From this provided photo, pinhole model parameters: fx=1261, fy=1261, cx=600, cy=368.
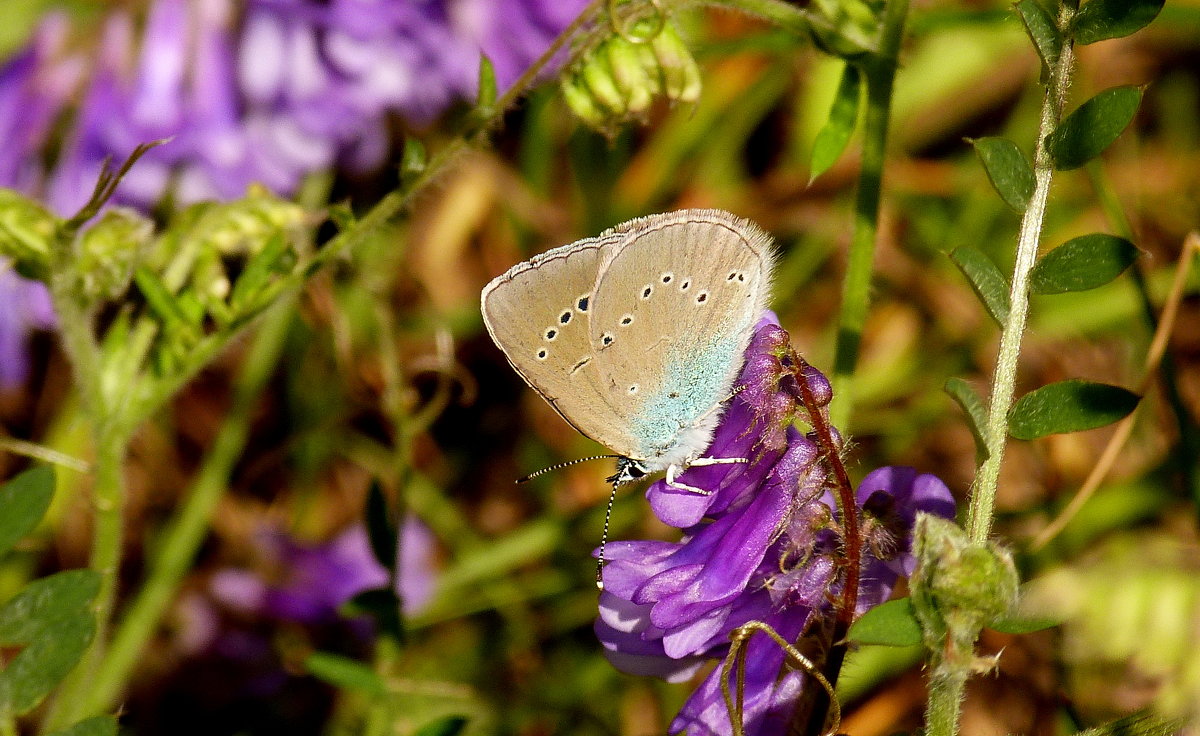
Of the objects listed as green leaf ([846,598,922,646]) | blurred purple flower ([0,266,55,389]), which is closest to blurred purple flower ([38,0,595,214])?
blurred purple flower ([0,266,55,389])

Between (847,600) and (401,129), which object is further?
(401,129)

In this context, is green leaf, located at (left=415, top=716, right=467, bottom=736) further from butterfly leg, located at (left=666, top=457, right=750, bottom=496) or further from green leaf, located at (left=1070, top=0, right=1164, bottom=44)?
green leaf, located at (left=1070, top=0, right=1164, bottom=44)

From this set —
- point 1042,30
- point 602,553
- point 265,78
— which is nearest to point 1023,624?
point 602,553

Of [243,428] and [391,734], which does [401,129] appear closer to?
[243,428]

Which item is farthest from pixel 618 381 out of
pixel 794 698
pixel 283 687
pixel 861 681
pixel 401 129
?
pixel 401 129

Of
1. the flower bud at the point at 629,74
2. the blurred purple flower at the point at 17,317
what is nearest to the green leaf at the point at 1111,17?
the flower bud at the point at 629,74
